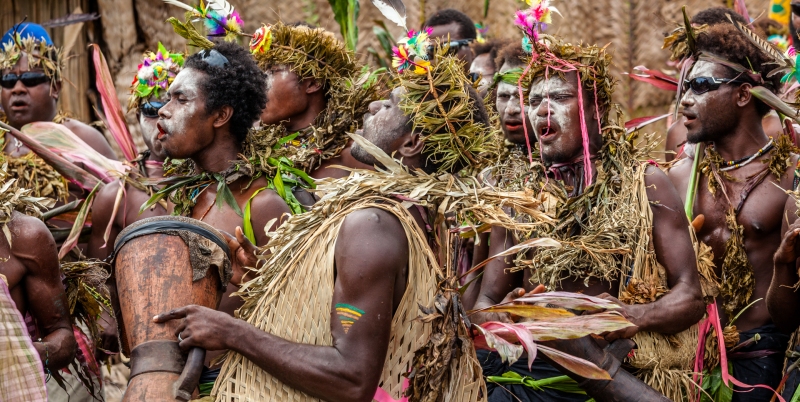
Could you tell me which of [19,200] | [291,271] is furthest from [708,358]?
[19,200]

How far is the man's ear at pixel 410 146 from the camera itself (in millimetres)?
3508

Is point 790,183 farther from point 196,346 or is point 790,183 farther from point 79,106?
point 79,106

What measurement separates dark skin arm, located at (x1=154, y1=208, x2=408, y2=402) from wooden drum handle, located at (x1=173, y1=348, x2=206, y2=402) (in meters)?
0.04

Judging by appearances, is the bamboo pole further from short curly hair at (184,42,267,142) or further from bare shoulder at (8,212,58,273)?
bare shoulder at (8,212,58,273)

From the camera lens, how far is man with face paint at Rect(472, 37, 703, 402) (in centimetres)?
402

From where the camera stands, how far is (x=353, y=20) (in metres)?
6.91

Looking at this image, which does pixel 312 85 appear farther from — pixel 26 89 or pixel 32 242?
pixel 26 89

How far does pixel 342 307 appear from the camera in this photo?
10.1 feet

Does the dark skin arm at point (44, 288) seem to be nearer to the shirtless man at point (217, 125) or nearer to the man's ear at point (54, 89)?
the shirtless man at point (217, 125)

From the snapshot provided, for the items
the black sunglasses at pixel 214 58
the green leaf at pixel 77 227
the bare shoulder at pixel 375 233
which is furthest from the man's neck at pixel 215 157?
the bare shoulder at pixel 375 233

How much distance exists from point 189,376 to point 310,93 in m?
2.84

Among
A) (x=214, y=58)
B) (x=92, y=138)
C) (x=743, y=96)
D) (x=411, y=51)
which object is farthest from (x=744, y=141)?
(x=92, y=138)

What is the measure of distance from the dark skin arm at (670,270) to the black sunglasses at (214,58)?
6.45 ft

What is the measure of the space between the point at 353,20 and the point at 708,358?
11.7 ft
